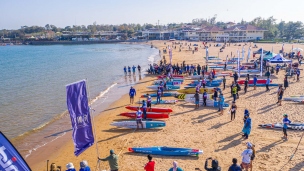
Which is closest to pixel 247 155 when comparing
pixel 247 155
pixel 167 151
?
pixel 247 155

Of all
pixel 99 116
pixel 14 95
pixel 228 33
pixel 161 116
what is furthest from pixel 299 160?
pixel 228 33

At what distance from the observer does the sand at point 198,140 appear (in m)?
10.8

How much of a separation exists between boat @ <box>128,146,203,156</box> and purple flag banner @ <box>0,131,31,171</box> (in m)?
7.52

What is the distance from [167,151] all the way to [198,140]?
Result: 218 cm

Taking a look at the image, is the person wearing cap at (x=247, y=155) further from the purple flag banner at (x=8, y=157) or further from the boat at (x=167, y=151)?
the purple flag banner at (x=8, y=157)

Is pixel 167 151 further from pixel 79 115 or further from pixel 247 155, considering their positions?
pixel 79 115

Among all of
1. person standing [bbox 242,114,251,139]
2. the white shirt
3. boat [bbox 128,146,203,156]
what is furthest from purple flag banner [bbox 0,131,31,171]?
person standing [bbox 242,114,251,139]

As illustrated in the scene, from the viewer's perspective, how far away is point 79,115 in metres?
7.61

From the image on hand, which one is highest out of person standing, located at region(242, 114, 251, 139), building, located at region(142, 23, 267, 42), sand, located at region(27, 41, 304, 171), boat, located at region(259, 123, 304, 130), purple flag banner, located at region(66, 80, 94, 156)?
building, located at region(142, 23, 267, 42)

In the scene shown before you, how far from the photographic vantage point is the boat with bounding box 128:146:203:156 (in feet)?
36.7

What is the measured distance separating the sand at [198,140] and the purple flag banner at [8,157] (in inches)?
255

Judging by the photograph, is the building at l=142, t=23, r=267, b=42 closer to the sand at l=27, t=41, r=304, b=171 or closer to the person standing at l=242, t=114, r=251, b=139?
the sand at l=27, t=41, r=304, b=171

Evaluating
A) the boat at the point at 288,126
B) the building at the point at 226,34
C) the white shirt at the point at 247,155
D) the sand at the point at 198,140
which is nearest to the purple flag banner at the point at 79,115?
the sand at the point at 198,140

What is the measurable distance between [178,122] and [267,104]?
23.1 feet
